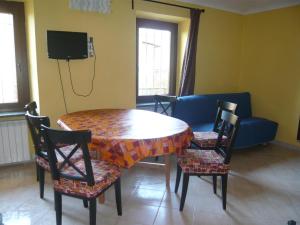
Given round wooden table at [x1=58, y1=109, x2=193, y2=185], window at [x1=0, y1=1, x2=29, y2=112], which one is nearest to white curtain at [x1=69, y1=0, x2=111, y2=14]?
window at [x1=0, y1=1, x2=29, y2=112]

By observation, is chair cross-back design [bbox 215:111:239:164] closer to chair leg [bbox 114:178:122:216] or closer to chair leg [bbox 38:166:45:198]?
chair leg [bbox 114:178:122:216]

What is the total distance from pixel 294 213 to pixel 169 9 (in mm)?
3106

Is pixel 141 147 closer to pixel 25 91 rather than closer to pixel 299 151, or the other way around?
pixel 25 91

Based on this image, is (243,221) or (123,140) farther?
(243,221)

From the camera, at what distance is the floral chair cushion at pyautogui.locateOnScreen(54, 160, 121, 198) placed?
1848 mm

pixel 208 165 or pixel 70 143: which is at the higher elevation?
pixel 70 143

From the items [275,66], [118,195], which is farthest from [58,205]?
[275,66]

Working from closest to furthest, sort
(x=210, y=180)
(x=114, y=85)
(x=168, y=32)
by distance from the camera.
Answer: (x=210, y=180)
(x=114, y=85)
(x=168, y=32)

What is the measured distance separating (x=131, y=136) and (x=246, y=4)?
3.46m

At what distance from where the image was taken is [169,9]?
12.6 feet

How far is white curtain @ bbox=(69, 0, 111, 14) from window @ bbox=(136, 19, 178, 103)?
71cm

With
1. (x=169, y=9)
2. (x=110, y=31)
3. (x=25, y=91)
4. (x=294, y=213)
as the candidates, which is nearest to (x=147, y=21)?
(x=169, y=9)

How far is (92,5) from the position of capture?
3.18m

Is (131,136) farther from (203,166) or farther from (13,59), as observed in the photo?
(13,59)
